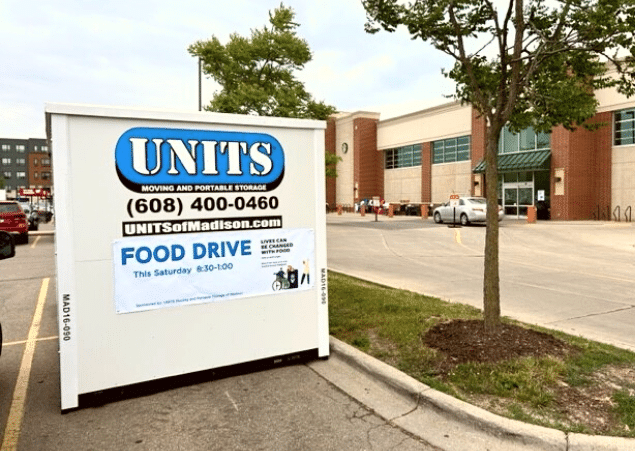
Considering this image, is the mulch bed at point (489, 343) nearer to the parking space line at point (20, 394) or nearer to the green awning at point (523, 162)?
the parking space line at point (20, 394)

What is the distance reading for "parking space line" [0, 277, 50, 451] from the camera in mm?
3569

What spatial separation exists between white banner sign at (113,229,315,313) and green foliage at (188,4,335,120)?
17.6 m

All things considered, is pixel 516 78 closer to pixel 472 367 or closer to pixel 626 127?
pixel 472 367

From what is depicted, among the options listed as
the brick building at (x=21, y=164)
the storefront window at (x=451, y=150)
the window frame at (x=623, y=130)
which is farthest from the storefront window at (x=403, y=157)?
the brick building at (x=21, y=164)

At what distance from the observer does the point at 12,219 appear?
61.9 ft

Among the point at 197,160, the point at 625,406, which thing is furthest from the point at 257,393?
the point at 625,406

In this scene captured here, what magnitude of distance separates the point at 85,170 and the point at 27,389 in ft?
7.40

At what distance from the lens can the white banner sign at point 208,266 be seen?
421 cm

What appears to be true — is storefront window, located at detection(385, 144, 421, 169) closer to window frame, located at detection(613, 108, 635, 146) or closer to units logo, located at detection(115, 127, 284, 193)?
window frame, located at detection(613, 108, 635, 146)

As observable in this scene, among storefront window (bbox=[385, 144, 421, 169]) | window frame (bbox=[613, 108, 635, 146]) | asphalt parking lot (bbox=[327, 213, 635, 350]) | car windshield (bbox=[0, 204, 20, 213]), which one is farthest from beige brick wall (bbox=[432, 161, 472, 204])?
car windshield (bbox=[0, 204, 20, 213])

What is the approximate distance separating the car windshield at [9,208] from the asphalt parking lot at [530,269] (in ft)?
41.3

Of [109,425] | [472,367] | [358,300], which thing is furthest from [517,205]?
[109,425]

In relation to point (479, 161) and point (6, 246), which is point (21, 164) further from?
point (6, 246)

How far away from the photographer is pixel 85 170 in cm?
400
